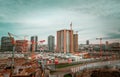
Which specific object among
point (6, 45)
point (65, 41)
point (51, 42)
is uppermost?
point (51, 42)

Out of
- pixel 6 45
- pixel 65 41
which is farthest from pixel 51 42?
pixel 6 45

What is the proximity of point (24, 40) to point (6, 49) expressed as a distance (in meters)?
33.7

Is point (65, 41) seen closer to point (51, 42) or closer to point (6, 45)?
point (6, 45)

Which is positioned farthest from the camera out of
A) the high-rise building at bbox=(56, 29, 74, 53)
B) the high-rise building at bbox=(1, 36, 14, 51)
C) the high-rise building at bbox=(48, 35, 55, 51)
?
the high-rise building at bbox=(48, 35, 55, 51)

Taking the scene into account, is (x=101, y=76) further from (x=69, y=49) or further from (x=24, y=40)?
(x=69, y=49)

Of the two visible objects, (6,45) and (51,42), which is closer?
(6,45)

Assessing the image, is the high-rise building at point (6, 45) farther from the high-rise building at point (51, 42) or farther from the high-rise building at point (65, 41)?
the high-rise building at point (51, 42)

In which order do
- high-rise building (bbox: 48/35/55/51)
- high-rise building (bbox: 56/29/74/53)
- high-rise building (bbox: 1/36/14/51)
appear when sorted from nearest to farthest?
high-rise building (bbox: 56/29/74/53), high-rise building (bbox: 1/36/14/51), high-rise building (bbox: 48/35/55/51)

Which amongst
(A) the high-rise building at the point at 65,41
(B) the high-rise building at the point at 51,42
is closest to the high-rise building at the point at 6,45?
(A) the high-rise building at the point at 65,41

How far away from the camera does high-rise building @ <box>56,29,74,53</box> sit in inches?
4199

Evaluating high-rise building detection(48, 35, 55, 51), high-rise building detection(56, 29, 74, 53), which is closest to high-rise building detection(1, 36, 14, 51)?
high-rise building detection(56, 29, 74, 53)

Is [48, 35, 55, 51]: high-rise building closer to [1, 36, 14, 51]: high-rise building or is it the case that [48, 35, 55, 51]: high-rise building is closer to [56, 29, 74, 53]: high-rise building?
[56, 29, 74, 53]: high-rise building

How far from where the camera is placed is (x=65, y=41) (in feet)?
349

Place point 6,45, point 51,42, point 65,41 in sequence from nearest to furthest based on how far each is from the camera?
point 65,41 → point 6,45 → point 51,42
